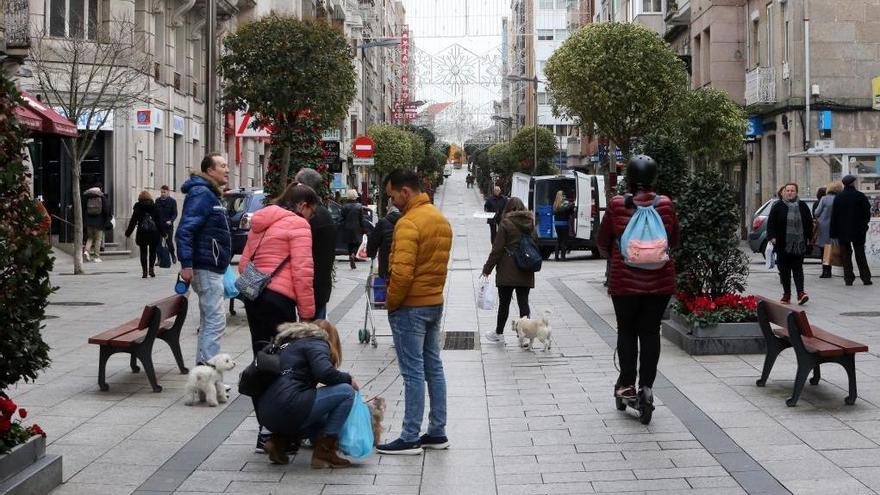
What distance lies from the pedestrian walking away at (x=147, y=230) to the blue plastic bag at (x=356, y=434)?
17143 mm

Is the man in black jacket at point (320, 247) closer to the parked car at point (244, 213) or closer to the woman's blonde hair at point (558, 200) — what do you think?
the parked car at point (244, 213)

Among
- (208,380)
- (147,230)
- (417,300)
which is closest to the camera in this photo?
(417,300)

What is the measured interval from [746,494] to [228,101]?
A: 2053 centimetres

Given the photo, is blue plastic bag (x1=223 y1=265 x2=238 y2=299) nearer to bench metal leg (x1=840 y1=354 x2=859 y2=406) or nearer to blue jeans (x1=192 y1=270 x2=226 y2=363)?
blue jeans (x1=192 y1=270 x2=226 y2=363)

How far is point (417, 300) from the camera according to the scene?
305 inches

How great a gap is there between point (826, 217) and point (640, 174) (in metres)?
13.8

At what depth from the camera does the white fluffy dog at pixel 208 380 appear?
9.38 metres

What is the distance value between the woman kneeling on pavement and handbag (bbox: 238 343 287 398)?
0.04m

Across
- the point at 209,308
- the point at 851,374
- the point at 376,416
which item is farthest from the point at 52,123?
the point at 851,374

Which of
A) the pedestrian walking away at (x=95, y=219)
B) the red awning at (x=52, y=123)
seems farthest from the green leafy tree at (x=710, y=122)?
the red awning at (x=52, y=123)

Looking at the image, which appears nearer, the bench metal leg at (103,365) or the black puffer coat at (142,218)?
the bench metal leg at (103,365)

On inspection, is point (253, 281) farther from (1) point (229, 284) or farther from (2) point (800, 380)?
(1) point (229, 284)

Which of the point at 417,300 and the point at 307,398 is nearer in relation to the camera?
the point at 307,398

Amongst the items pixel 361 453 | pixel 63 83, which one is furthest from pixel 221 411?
pixel 63 83
